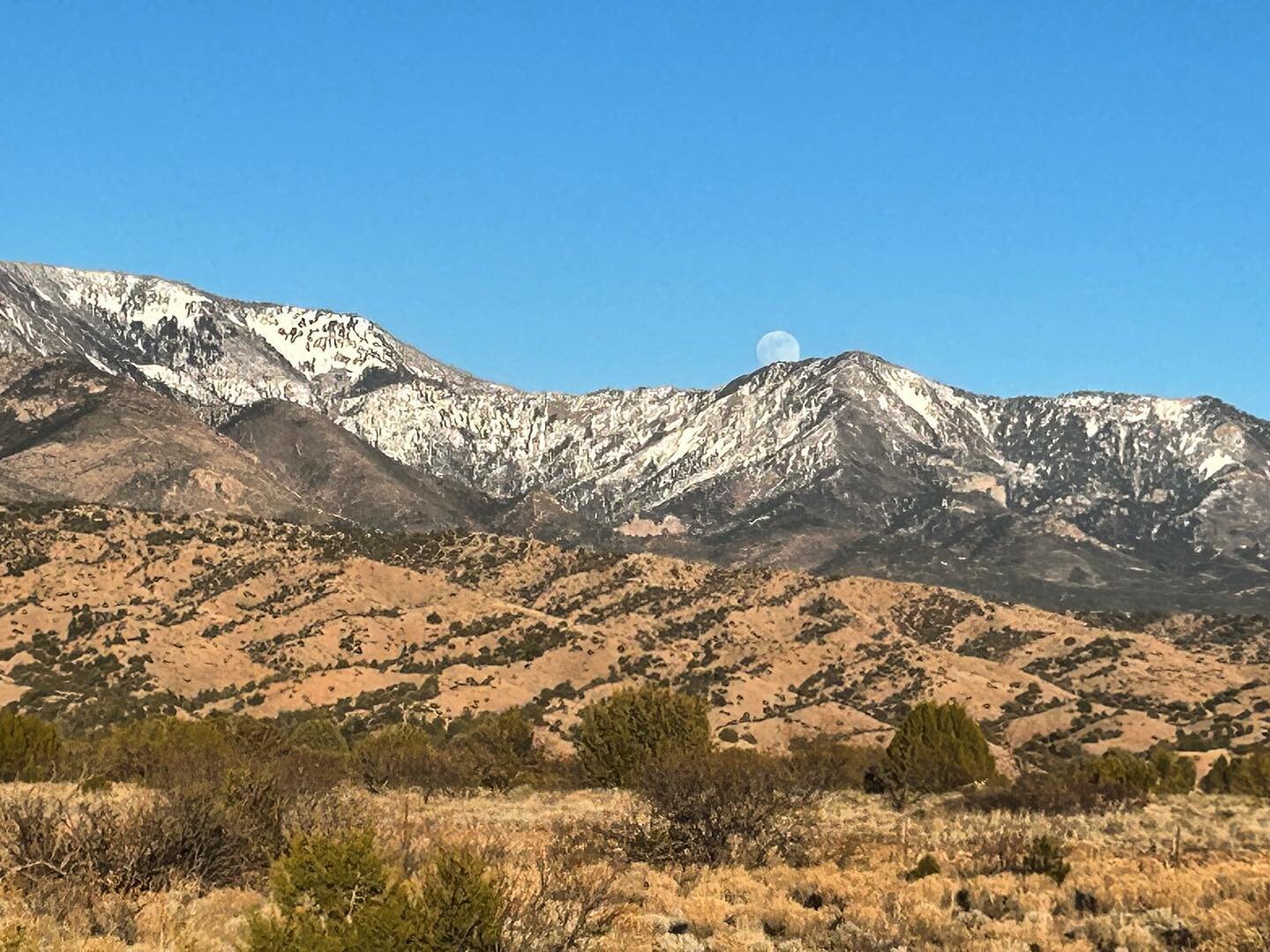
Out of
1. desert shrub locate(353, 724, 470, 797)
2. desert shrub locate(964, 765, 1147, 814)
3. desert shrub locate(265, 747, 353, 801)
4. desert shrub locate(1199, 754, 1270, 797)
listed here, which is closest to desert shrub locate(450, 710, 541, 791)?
desert shrub locate(353, 724, 470, 797)

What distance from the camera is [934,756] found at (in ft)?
132

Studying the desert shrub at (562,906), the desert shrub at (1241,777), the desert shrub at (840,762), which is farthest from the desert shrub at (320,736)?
the desert shrub at (1241,777)

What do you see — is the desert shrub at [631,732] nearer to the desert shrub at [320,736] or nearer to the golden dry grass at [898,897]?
the desert shrub at [320,736]

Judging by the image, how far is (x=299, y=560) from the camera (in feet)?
324

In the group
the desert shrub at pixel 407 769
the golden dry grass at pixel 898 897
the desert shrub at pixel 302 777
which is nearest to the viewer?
the golden dry grass at pixel 898 897

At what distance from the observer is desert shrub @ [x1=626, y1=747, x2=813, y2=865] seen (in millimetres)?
22984

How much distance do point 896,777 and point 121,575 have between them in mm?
68966

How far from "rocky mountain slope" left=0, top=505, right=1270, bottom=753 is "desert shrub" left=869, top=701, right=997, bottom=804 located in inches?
735

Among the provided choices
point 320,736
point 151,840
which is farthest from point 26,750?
point 151,840

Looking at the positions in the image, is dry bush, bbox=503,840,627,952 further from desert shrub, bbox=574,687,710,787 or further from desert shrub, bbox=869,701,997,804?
desert shrub, bbox=574,687,710,787

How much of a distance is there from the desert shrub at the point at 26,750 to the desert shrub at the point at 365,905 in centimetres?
2430

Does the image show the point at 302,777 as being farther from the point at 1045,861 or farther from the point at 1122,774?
the point at 1122,774

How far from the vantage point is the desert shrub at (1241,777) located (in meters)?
38.2

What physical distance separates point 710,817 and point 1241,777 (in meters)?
24.7
